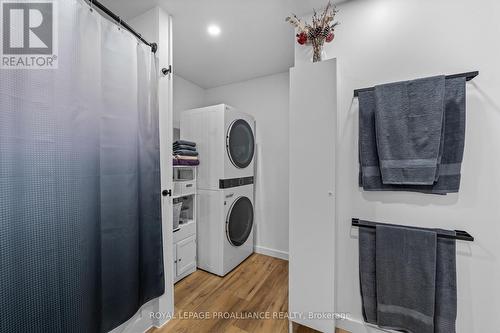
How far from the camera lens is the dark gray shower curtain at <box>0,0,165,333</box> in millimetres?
802

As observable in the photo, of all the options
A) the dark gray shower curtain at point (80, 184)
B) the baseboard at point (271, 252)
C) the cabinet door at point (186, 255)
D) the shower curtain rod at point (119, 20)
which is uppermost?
the shower curtain rod at point (119, 20)

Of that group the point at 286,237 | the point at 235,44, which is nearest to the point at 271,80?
the point at 235,44

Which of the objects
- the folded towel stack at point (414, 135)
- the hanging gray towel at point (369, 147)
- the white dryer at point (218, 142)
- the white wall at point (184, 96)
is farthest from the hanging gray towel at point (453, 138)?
the white wall at point (184, 96)

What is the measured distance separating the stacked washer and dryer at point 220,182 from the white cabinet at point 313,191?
3.21 feet

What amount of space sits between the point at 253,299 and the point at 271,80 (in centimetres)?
257

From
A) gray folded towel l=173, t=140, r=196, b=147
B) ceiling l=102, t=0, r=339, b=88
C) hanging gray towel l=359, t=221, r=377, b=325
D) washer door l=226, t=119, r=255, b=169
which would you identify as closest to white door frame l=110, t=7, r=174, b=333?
ceiling l=102, t=0, r=339, b=88

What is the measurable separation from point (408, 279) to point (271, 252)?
5.44ft

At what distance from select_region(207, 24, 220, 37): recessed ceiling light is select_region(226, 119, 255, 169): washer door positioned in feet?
2.85

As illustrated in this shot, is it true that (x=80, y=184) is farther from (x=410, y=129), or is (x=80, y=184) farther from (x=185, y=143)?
(x=410, y=129)

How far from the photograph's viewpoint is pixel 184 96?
2.77m

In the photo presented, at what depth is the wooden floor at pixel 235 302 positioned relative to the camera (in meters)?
1.50

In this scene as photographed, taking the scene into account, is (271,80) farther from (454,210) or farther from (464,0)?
(454,210)

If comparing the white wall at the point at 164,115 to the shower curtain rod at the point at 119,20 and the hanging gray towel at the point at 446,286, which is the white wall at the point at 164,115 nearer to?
the shower curtain rod at the point at 119,20

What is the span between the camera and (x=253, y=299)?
180 cm
